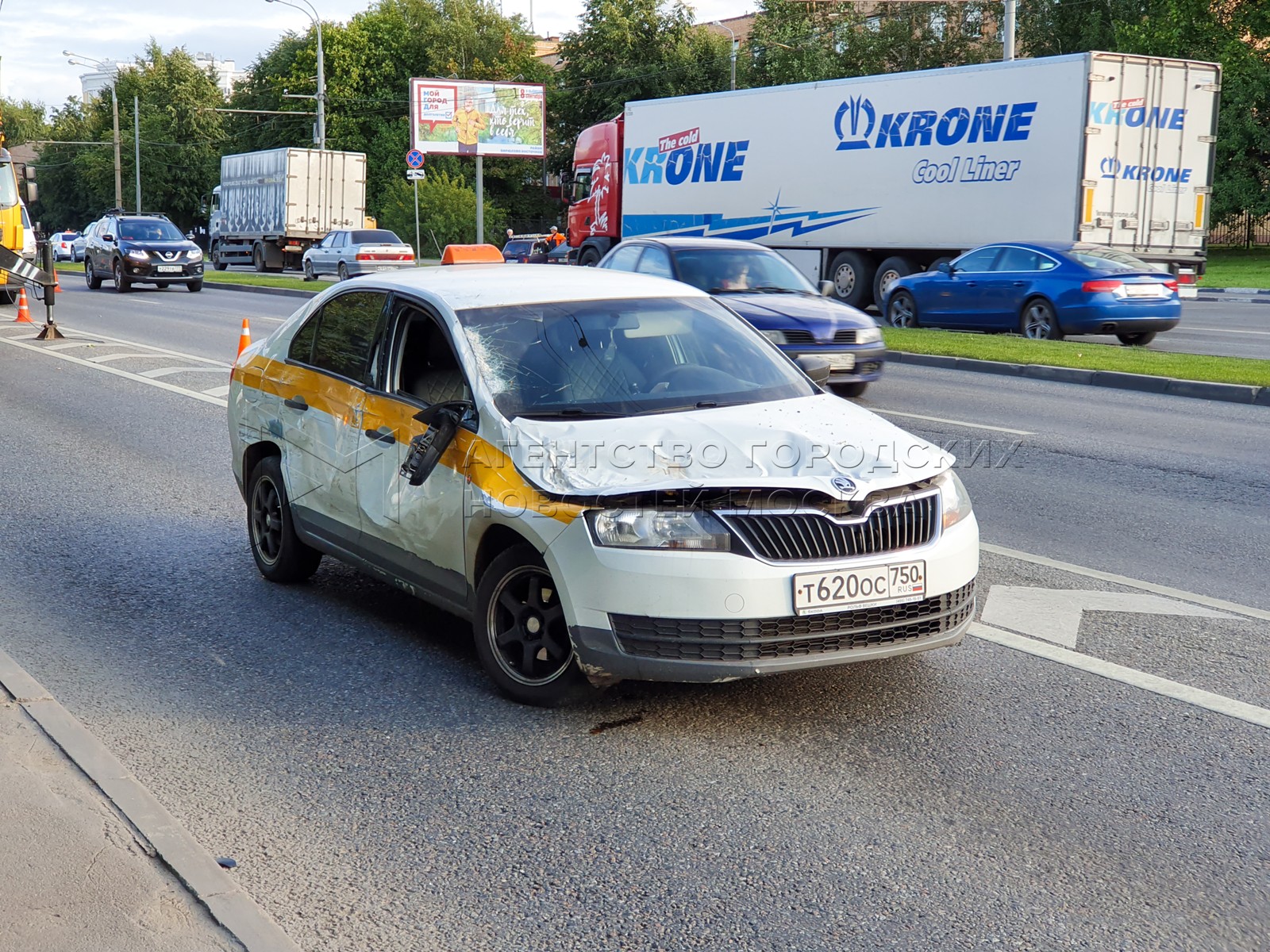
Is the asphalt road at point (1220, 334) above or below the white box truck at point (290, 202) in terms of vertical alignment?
below

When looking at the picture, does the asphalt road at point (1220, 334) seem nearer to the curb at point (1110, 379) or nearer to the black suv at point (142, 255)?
the curb at point (1110, 379)

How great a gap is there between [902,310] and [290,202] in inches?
1218

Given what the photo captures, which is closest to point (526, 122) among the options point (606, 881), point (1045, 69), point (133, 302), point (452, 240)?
point (452, 240)

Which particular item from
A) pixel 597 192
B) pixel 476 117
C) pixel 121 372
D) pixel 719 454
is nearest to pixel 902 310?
pixel 121 372

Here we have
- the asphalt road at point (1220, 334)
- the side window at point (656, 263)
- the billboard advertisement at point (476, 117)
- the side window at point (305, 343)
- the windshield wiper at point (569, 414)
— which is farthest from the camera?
the billboard advertisement at point (476, 117)

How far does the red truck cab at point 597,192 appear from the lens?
3170cm

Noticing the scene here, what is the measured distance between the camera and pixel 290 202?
47.8 m

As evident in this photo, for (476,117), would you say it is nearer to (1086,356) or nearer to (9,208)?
(9,208)

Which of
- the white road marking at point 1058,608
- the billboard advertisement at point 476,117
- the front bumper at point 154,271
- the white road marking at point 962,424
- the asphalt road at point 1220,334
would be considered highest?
the billboard advertisement at point 476,117

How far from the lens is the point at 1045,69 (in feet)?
73.8

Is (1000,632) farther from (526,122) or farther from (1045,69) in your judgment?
(526,122)

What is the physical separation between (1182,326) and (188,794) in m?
21.4

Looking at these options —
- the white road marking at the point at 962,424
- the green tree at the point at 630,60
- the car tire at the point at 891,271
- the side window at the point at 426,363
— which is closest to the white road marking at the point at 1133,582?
the side window at the point at 426,363

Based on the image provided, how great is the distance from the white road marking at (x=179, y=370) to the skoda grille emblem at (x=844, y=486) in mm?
12245
